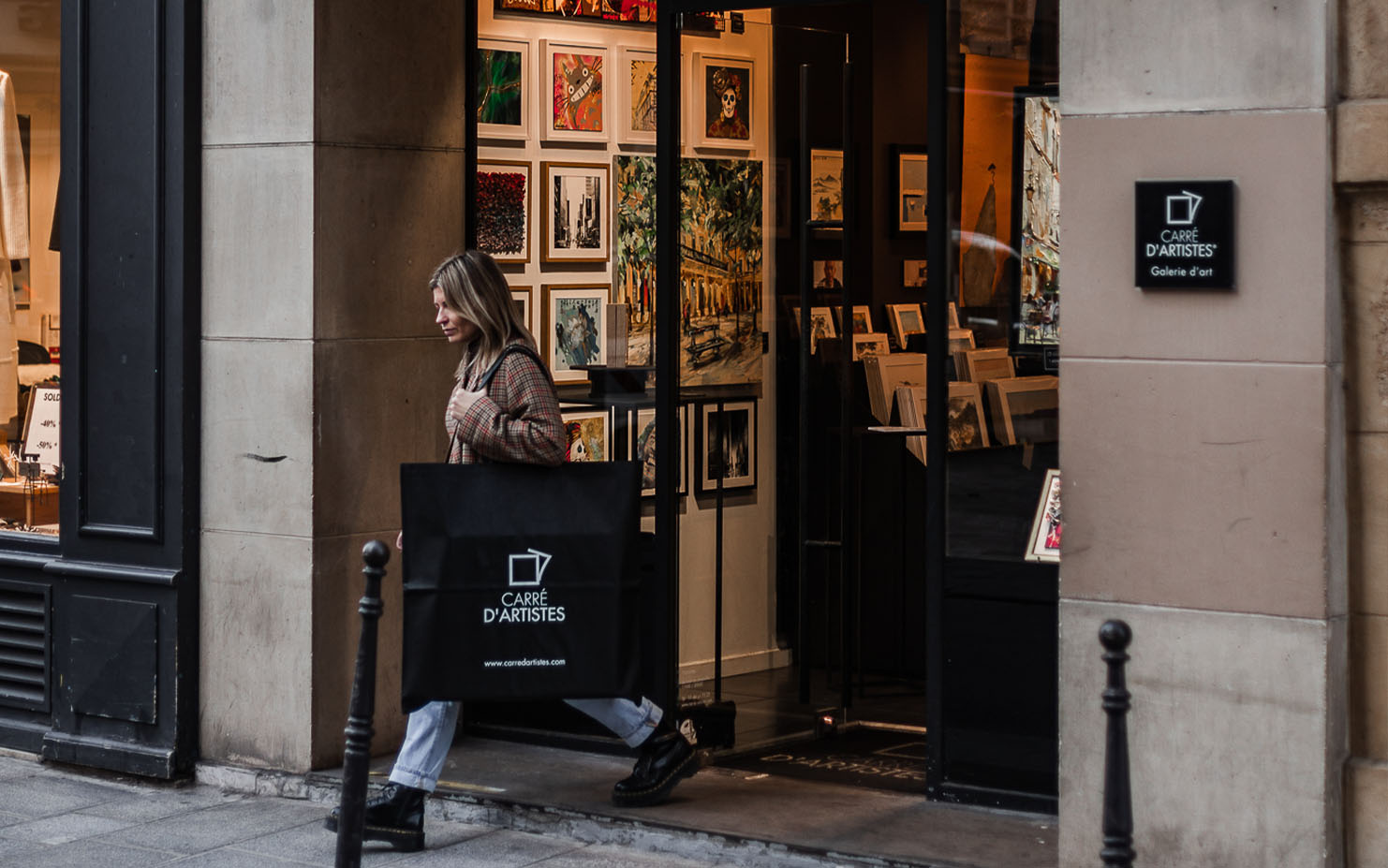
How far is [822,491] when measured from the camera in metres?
8.62

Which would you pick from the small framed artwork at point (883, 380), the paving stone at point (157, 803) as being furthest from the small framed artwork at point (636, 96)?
the paving stone at point (157, 803)

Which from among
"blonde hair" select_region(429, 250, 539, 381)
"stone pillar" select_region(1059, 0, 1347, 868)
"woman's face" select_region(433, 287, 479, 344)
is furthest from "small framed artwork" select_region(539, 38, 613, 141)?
"stone pillar" select_region(1059, 0, 1347, 868)

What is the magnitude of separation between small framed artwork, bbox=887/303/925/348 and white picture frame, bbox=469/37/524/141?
2.24 meters

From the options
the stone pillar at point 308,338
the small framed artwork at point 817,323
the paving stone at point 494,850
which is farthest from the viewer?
the small framed artwork at point 817,323

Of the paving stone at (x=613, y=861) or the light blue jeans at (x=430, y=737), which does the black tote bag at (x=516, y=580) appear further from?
the paving stone at (x=613, y=861)

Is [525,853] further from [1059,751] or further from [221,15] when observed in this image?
[221,15]

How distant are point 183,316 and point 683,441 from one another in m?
2.13

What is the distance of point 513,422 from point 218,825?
2056mm

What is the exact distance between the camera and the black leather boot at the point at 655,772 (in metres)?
6.83

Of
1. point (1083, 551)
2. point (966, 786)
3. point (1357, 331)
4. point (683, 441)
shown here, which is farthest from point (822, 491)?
point (1357, 331)

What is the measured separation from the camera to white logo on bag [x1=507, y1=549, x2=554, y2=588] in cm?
647

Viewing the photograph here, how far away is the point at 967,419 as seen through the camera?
681cm

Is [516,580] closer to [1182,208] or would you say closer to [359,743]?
[359,743]

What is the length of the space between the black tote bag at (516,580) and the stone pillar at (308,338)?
4.00 feet
